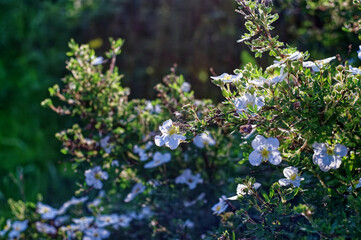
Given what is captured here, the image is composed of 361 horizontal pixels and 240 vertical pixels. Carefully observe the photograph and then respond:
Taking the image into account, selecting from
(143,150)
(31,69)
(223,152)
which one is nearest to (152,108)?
(143,150)

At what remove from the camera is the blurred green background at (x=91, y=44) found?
366 centimetres

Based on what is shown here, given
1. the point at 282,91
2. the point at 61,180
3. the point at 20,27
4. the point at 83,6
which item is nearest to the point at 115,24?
the point at 83,6

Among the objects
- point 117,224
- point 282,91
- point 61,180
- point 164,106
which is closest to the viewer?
point 282,91

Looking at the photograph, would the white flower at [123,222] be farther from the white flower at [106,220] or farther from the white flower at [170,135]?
the white flower at [170,135]

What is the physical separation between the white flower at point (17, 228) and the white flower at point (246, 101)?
1.25m

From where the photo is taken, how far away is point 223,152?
6.15ft

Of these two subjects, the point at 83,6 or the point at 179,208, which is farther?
the point at 83,6

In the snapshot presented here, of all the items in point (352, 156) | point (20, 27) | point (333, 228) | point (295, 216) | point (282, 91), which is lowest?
point (333, 228)

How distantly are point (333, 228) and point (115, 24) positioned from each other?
3.30 m

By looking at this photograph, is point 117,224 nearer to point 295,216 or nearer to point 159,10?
point 295,216

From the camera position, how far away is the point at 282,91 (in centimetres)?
123

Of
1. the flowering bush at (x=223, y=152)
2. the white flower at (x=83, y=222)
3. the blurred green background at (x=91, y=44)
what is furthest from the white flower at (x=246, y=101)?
the blurred green background at (x=91, y=44)

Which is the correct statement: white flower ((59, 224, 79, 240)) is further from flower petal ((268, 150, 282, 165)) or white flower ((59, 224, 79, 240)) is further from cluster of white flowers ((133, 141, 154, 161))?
flower petal ((268, 150, 282, 165))

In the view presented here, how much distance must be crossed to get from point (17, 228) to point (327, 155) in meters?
1.40
